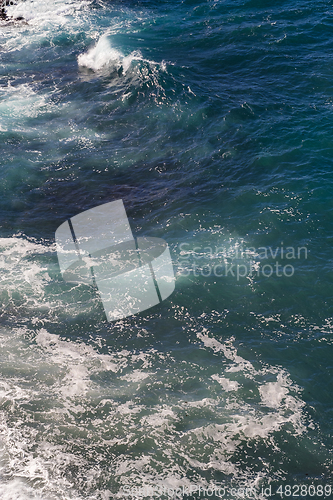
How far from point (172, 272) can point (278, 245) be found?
3.62 m

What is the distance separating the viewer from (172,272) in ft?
46.9

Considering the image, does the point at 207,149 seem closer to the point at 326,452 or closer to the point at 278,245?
the point at 278,245

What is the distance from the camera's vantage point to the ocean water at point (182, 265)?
31.6 ft

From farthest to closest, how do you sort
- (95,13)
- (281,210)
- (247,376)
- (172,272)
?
1. (95,13)
2. (281,210)
3. (172,272)
4. (247,376)

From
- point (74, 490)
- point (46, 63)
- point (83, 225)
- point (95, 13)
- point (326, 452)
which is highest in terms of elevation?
point (95, 13)

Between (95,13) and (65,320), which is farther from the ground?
(95,13)

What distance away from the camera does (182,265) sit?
47.3ft

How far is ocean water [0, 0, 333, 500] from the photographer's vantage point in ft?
31.6

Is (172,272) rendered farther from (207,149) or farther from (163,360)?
(207,149)

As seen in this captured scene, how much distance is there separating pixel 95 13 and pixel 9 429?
3089 centimetres

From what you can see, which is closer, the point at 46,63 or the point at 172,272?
the point at 172,272

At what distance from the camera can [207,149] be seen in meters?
19.0

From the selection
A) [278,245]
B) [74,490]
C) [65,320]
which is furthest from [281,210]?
[74,490]

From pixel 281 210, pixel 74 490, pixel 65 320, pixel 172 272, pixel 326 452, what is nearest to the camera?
pixel 74 490
